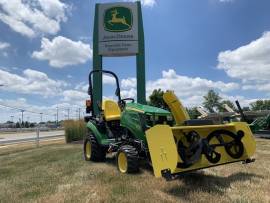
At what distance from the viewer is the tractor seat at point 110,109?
821 cm

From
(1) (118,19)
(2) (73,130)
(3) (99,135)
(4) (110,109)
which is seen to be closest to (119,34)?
(1) (118,19)

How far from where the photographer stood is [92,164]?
7.91m

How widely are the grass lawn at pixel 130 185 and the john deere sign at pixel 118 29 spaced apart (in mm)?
7701

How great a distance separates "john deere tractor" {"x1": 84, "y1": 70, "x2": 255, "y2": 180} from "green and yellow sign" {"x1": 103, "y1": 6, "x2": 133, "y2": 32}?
6.78 metres

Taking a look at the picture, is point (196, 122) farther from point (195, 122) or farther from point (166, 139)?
point (166, 139)

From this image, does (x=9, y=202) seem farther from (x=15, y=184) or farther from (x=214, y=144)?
(x=214, y=144)

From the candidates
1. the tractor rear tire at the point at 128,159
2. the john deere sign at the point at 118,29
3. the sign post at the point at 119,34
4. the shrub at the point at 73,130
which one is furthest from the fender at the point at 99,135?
the shrub at the point at 73,130

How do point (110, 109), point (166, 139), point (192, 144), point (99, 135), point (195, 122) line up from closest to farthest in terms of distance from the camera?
point (166, 139) → point (192, 144) → point (195, 122) → point (99, 135) → point (110, 109)

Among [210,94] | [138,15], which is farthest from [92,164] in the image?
[210,94]

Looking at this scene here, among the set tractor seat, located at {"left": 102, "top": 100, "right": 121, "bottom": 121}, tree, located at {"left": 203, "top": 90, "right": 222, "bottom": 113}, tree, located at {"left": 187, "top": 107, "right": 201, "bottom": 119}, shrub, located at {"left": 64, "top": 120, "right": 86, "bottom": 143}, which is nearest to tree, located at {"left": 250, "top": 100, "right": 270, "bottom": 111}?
tree, located at {"left": 203, "top": 90, "right": 222, "bottom": 113}

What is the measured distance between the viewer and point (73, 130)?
1609 centimetres

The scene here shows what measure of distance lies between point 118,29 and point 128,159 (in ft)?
29.7

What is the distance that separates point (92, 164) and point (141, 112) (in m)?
2.18

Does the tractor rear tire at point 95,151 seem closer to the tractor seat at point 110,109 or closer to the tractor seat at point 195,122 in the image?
the tractor seat at point 110,109
